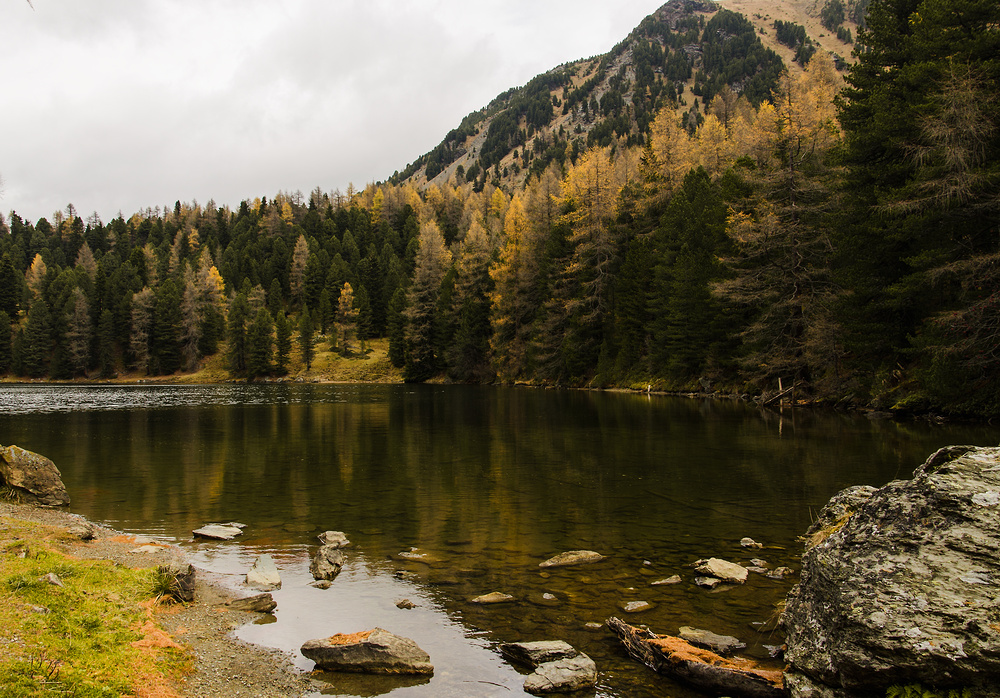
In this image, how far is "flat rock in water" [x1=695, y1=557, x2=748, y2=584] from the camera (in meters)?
8.48

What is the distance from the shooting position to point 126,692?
498 cm

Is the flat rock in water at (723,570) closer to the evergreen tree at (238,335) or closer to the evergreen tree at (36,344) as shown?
the evergreen tree at (238,335)

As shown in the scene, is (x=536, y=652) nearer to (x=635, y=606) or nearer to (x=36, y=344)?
(x=635, y=606)

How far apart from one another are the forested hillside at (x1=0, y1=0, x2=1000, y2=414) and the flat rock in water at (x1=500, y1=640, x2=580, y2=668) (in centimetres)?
2114

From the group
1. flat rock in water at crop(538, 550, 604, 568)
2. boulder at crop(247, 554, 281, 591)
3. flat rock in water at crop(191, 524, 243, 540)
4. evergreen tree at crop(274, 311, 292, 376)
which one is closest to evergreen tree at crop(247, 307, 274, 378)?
evergreen tree at crop(274, 311, 292, 376)

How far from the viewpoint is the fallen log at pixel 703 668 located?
18.3 feet

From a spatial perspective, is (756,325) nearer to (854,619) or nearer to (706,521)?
(706,521)

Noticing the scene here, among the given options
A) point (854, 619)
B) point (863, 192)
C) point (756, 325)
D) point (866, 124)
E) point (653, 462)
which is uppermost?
point (866, 124)

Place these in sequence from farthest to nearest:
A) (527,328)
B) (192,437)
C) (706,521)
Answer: (527,328) → (192,437) → (706,521)

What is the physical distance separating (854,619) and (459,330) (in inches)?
2875

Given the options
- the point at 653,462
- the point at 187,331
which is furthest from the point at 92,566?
the point at 187,331

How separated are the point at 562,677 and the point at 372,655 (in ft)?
6.72

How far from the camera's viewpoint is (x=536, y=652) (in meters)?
6.32

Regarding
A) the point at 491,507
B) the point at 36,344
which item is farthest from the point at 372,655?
the point at 36,344
